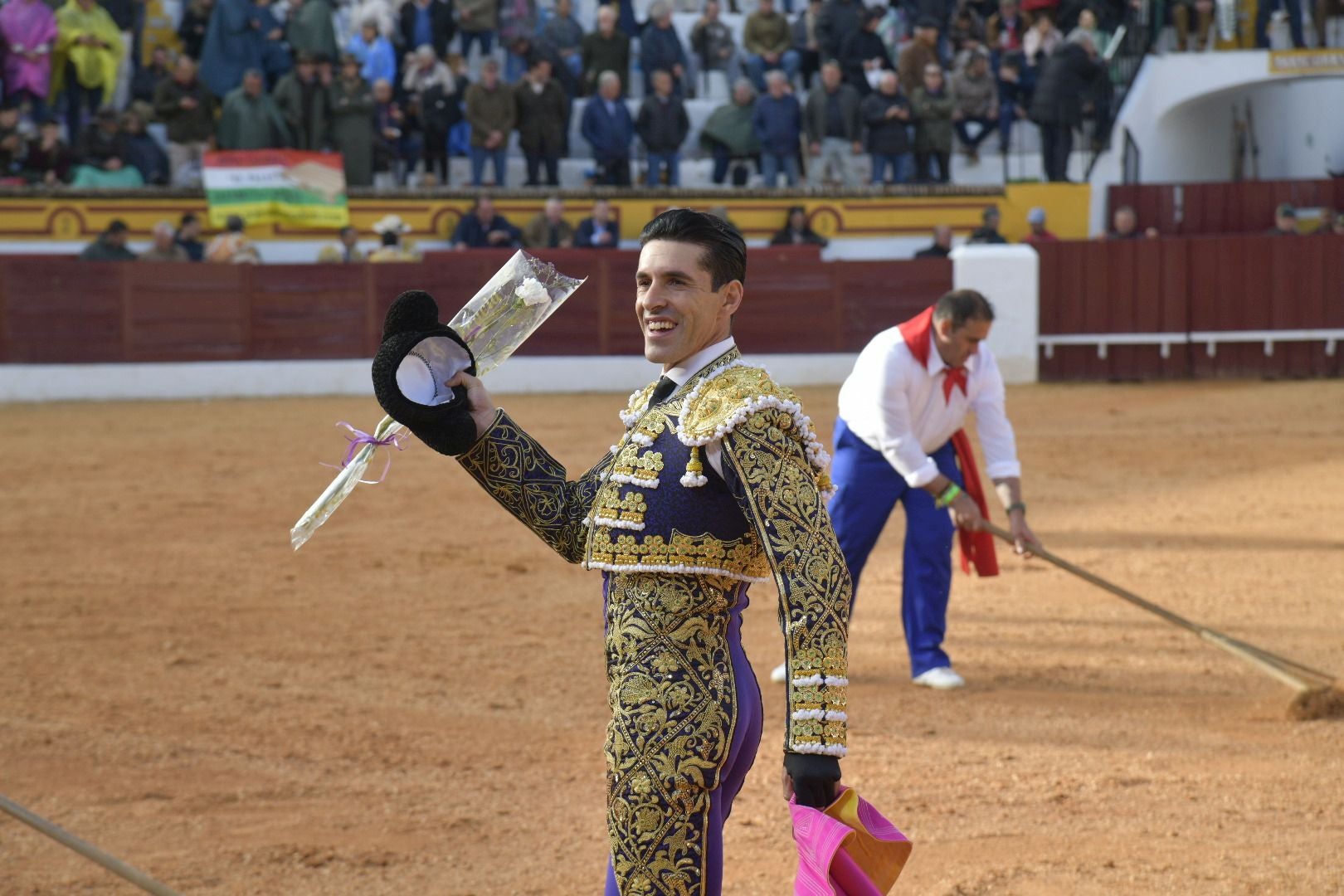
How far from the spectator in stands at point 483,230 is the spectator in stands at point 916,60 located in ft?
13.1

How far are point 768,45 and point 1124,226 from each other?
12.7 ft

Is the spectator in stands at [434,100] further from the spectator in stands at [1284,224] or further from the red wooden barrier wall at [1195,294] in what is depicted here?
the spectator in stands at [1284,224]

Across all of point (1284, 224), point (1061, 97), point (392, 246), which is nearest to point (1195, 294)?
point (1284, 224)

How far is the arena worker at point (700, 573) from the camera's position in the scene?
211 cm

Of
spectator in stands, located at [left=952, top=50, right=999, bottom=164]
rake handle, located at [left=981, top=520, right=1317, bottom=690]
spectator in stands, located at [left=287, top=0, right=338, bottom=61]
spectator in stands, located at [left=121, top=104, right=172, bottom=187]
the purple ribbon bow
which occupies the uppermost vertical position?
spectator in stands, located at [left=287, top=0, right=338, bottom=61]

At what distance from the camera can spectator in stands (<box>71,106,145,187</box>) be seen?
14070 mm

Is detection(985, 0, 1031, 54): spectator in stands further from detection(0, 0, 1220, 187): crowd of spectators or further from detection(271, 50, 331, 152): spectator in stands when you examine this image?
detection(271, 50, 331, 152): spectator in stands

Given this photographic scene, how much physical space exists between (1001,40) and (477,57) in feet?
17.4

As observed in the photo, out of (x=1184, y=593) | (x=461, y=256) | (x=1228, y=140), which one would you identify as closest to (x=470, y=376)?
(x=1184, y=593)

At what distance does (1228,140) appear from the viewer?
1791 centimetres

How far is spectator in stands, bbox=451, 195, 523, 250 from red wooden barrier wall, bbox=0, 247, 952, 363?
17cm

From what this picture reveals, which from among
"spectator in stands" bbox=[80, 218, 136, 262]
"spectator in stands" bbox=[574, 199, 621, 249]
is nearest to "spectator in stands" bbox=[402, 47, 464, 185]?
"spectator in stands" bbox=[574, 199, 621, 249]

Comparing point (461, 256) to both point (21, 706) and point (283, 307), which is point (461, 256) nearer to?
point (283, 307)

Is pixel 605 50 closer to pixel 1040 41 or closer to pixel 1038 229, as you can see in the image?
pixel 1040 41
